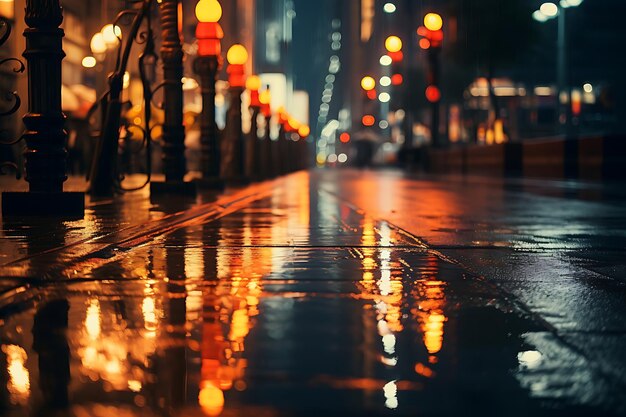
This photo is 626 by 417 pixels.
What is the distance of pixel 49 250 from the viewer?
339 inches

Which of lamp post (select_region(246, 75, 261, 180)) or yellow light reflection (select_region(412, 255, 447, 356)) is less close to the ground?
lamp post (select_region(246, 75, 261, 180))

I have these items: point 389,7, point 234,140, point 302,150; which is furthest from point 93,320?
point 389,7

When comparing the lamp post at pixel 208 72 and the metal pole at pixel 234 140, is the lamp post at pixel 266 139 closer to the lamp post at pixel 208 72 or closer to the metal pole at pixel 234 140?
the metal pole at pixel 234 140

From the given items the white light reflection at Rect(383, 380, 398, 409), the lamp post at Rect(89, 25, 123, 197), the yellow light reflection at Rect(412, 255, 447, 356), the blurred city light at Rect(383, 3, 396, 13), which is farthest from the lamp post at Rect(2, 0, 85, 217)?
the blurred city light at Rect(383, 3, 396, 13)

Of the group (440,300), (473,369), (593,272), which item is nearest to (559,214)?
(593,272)

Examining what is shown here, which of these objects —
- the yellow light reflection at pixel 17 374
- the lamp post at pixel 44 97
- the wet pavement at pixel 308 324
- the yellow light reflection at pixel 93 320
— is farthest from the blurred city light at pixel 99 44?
the yellow light reflection at pixel 17 374

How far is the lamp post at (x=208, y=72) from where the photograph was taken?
80.3 ft

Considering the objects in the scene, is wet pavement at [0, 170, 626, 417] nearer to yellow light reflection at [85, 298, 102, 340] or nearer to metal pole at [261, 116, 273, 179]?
yellow light reflection at [85, 298, 102, 340]

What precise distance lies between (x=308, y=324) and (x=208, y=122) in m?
22.3

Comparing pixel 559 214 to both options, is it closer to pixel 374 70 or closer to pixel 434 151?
pixel 434 151

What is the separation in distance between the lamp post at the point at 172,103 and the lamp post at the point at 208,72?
3.33 m

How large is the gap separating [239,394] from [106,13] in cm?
3860

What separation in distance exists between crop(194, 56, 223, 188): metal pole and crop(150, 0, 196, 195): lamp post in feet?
17.2

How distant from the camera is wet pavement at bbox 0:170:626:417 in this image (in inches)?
147
